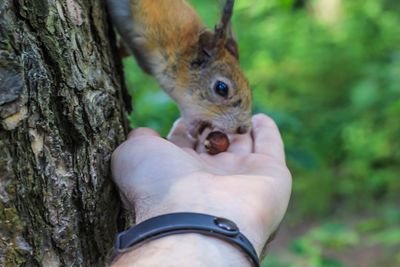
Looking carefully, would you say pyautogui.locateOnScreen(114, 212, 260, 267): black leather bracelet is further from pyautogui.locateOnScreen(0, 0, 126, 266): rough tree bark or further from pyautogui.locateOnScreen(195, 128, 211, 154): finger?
pyautogui.locateOnScreen(195, 128, 211, 154): finger

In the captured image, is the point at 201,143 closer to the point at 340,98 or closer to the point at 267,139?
the point at 267,139

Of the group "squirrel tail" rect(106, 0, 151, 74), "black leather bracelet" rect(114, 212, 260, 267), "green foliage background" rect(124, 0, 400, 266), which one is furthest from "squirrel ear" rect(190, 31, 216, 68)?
"green foliage background" rect(124, 0, 400, 266)

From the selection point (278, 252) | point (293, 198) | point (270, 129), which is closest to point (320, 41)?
point (293, 198)

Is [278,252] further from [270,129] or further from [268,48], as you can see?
[270,129]

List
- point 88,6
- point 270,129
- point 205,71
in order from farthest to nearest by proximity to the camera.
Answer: point 205,71 → point 270,129 → point 88,6

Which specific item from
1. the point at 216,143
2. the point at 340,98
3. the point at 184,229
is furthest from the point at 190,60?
the point at 340,98

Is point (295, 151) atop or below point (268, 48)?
atop
